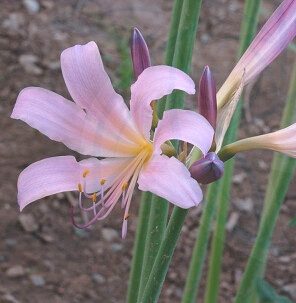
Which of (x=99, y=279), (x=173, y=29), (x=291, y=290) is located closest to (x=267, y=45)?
(x=173, y=29)

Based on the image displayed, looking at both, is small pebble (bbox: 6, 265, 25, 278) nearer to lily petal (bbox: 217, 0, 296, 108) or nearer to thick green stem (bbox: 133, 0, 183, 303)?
thick green stem (bbox: 133, 0, 183, 303)

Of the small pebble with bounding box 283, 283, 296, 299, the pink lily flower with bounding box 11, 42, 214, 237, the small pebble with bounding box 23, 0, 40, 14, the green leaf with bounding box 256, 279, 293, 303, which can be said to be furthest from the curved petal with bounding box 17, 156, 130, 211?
the small pebble with bounding box 23, 0, 40, 14

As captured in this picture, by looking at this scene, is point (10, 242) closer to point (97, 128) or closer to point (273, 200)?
point (273, 200)

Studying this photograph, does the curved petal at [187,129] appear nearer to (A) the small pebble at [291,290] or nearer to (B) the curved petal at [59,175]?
(B) the curved petal at [59,175]

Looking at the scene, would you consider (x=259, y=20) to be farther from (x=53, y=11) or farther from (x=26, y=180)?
(x=53, y=11)

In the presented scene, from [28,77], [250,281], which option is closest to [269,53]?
[250,281]
